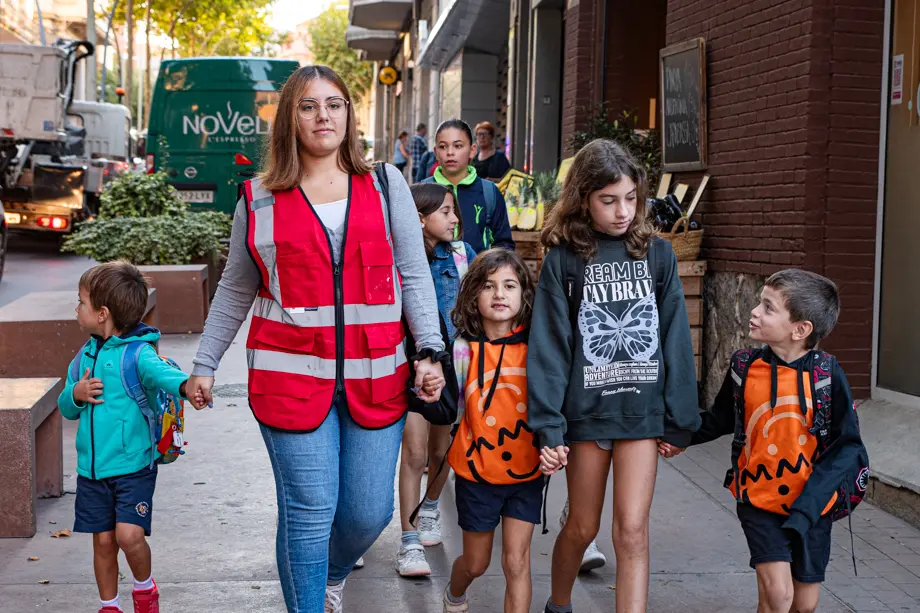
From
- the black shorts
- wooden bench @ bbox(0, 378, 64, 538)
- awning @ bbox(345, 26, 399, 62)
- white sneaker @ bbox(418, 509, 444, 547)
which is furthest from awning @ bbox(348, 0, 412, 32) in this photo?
the black shorts

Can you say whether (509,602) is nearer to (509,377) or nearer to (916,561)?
(509,377)

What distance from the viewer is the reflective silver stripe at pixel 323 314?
11.2ft

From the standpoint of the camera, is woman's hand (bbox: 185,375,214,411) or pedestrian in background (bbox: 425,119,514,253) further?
pedestrian in background (bbox: 425,119,514,253)

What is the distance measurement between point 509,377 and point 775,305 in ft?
2.88

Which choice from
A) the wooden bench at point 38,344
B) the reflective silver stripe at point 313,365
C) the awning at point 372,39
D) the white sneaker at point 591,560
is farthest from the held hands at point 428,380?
the awning at point 372,39

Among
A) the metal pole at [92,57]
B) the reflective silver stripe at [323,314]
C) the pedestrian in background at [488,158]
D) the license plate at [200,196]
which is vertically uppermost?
the metal pole at [92,57]

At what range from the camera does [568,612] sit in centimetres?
407

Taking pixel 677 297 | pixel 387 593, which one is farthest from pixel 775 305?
pixel 387 593

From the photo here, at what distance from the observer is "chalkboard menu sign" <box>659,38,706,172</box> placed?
8391 mm

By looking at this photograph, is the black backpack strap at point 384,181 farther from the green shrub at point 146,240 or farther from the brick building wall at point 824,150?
the green shrub at point 146,240

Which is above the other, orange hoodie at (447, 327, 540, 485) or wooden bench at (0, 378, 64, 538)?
orange hoodie at (447, 327, 540, 485)

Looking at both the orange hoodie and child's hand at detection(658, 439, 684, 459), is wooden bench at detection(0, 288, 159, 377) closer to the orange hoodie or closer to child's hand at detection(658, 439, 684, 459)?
the orange hoodie

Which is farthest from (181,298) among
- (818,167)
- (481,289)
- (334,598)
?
(481,289)

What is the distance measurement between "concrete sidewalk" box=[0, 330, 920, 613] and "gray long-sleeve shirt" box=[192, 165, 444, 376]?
46cm
